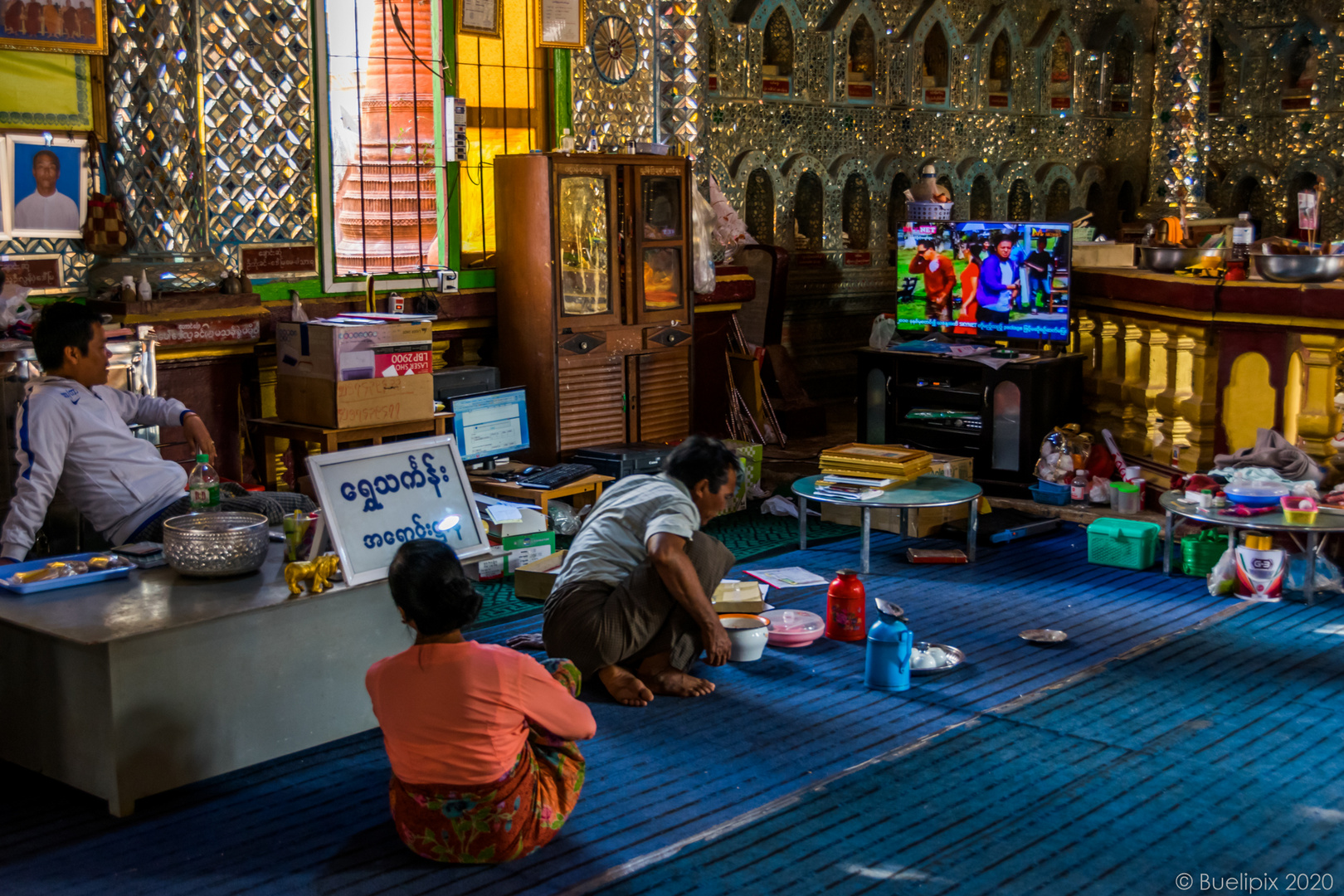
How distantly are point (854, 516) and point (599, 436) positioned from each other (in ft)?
5.08

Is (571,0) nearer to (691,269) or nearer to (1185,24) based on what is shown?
(691,269)

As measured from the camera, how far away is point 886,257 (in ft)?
39.3

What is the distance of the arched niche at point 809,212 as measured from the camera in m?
11.4

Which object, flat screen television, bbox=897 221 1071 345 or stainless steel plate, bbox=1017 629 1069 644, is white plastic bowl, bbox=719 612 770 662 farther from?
flat screen television, bbox=897 221 1071 345

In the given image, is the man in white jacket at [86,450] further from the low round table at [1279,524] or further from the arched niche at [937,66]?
the arched niche at [937,66]

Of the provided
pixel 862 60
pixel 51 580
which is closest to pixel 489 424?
pixel 51 580

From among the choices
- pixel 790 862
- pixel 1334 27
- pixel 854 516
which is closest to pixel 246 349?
pixel 854 516

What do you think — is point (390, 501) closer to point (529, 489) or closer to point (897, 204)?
point (529, 489)

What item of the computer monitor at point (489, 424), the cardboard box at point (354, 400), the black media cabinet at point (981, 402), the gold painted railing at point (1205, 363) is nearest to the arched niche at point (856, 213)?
the black media cabinet at point (981, 402)

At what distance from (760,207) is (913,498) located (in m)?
5.19

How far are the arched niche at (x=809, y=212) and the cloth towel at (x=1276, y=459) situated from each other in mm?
4963

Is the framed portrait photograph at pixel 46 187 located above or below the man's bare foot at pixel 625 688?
above

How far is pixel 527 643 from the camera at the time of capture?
5.38 metres

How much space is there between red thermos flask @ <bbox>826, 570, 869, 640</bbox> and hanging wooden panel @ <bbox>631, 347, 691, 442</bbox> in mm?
2943
